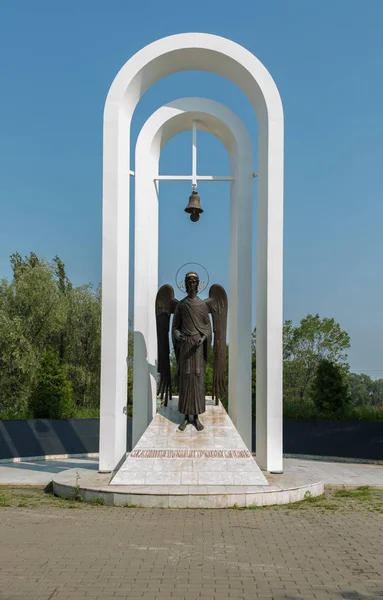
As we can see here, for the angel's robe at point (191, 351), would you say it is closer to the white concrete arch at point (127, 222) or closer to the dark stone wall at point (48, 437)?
the white concrete arch at point (127, 222)

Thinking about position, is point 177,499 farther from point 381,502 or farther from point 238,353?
Answer: point 238,353

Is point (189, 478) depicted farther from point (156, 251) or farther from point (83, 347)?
point (83, 347)

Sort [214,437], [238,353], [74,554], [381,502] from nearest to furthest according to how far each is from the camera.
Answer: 1. [74,554]
2. [381,502]
3. [214,437]
4. [238,353]

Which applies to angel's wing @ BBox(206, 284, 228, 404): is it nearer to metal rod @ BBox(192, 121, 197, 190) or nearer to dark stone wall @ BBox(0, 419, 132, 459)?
metal rod @ BBox(192, 121, 197, 190)

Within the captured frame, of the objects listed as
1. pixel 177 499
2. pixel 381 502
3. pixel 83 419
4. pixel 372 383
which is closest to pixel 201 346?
pixel 177 499

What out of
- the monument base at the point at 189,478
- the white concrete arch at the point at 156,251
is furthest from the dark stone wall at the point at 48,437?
the monument base at the point at 189,478

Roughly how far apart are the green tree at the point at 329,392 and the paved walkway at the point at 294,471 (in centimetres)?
204

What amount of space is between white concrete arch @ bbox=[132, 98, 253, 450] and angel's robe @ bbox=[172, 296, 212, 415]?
106cm

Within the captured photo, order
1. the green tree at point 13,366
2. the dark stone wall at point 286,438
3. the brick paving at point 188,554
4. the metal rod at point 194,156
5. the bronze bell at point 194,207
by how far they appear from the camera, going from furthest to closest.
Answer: the green tree at point 13,366 < the dark stone wall at point 286,438 < the metal rod at point 194,156 < the bronze bell at point 194,207 < the brick paving at point 188,554

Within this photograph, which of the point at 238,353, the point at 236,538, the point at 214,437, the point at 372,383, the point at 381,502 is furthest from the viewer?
the point at 372,383

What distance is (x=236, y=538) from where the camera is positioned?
22.7 feet

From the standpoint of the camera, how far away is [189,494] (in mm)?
Result: 8695

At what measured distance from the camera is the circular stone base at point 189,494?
865cm

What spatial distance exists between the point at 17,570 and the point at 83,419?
11598 mm
